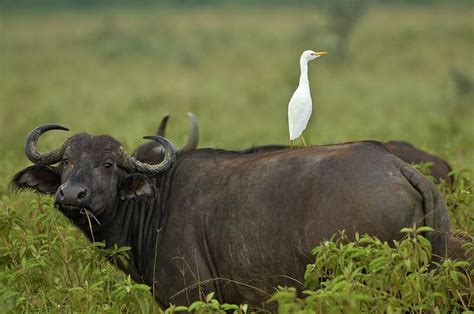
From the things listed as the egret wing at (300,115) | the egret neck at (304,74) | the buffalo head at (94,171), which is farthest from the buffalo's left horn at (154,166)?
the egret neck at (304,74)

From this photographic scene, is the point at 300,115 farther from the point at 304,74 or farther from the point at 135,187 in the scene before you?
the point at 135,187

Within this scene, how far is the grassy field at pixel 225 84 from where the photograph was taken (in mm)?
13117

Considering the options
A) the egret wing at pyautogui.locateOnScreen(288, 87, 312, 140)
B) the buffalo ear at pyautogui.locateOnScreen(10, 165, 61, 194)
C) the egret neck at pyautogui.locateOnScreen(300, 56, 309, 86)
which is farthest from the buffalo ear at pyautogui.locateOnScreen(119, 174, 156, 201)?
the egret neck at pyautogui.locateOnScreen(300, 56, 309, 86)

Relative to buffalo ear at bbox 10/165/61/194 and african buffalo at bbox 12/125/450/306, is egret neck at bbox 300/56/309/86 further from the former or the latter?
buffalo ear at bbox 10/165/61/194

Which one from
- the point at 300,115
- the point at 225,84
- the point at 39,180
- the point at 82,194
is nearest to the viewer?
the point at 82,194

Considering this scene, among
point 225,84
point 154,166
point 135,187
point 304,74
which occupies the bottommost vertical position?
point 225,84

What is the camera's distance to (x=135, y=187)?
5219mm

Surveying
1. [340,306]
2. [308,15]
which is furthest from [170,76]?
[308,15]

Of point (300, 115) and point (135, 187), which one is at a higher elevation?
point (300, 115)

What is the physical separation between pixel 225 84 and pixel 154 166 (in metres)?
18.4

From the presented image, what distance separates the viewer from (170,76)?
25719mm

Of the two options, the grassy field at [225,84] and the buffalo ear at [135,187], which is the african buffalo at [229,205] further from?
the grassy field at [225,84]

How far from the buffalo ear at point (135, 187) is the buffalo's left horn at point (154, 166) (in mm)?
50

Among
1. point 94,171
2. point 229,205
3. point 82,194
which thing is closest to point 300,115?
point 229,205
